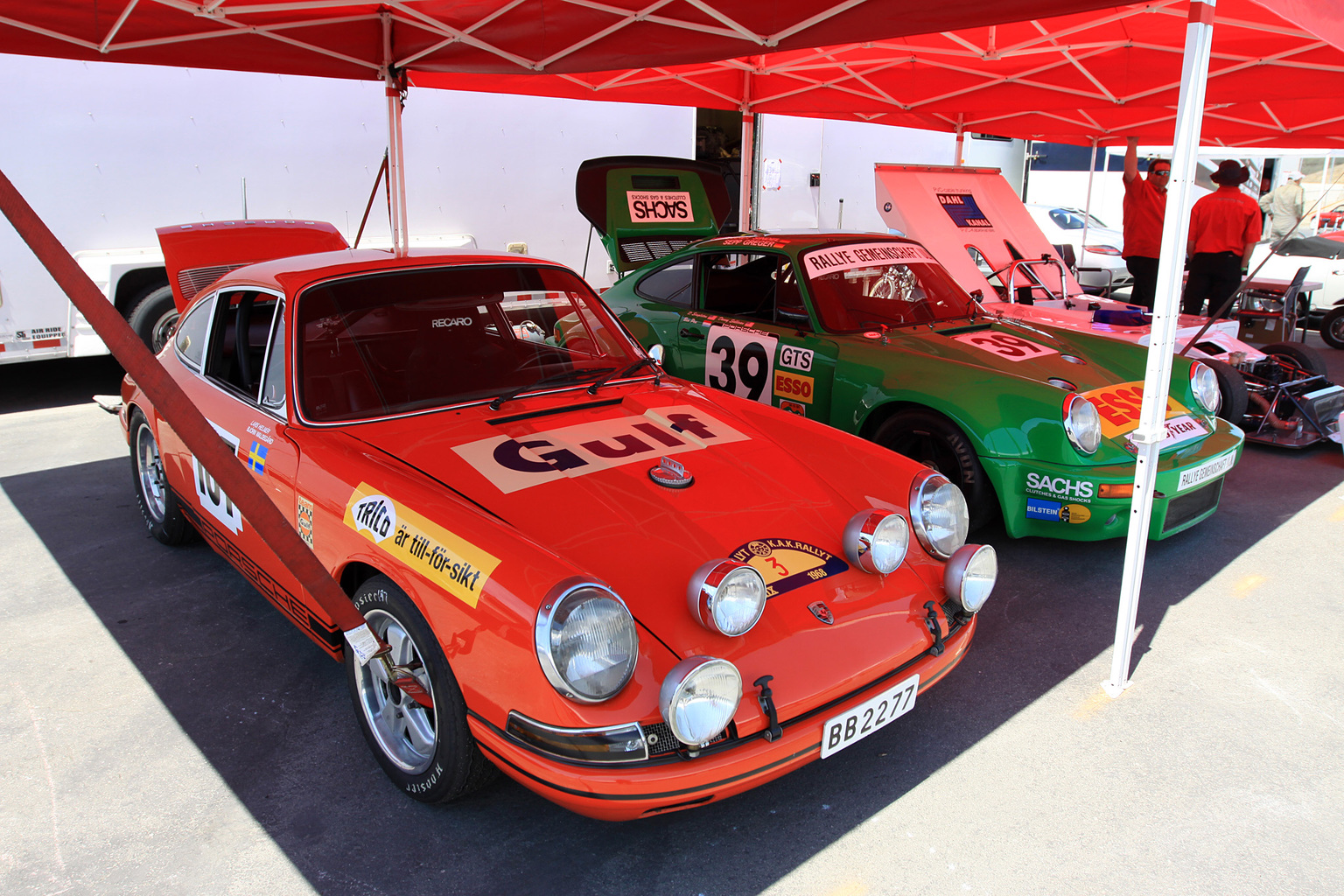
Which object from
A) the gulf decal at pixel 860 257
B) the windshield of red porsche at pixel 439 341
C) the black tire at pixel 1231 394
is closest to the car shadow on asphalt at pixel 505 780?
the windshield of red porsche at pixel 439 341

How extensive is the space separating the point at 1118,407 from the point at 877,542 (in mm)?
2158

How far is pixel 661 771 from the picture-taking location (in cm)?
177

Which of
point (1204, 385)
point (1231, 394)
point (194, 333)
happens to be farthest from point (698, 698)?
point (1231, 394)

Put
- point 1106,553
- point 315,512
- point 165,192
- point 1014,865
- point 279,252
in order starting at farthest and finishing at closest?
point 165,192 < point 279,252 < point 1106,553 < point 315,512 < point 1014,865

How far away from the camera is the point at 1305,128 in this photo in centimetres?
876

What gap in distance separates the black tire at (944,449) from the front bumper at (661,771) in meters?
1.95

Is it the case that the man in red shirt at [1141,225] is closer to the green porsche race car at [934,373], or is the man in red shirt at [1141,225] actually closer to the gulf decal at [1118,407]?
the green porsche race car at [934,373]

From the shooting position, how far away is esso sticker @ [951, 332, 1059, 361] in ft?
13.5

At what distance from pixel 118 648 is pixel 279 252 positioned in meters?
3.04

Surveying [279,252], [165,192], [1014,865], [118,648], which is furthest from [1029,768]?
[165,192]

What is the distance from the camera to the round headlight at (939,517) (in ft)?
8.21

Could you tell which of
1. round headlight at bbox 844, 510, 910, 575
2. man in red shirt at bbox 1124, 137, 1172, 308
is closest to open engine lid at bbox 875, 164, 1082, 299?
man in red shirt at bbox 1124, 137, 1172, 308

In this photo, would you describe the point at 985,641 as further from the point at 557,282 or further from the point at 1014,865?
the point at 557,282

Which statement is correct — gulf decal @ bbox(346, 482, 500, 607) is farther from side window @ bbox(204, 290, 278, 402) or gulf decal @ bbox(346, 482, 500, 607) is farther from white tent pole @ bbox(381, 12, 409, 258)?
white tent pole @ bbox(381, 12, 409, 258)
